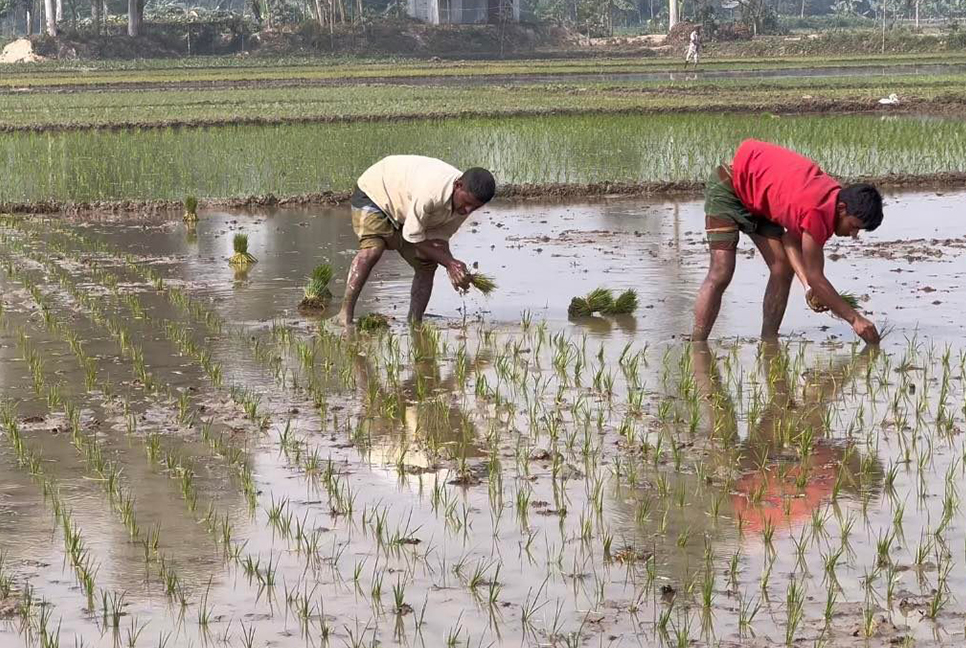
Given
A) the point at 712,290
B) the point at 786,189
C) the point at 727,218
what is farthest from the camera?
the point at 712,290

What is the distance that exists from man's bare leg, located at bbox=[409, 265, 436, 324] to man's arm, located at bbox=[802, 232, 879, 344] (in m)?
1.93

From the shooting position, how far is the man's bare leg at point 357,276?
6945 mm

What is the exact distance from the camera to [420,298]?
279 inches

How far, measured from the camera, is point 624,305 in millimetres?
7234

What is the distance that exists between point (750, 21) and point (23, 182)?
1721 inches

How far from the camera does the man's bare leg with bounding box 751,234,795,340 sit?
247 inches

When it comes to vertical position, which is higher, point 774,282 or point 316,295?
point 774,282

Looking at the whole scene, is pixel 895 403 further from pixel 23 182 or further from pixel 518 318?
pixel 23 182

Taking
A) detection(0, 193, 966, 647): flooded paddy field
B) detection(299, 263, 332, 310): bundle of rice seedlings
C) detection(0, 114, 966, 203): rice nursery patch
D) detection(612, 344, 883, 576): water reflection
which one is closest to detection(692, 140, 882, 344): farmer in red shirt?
detection(0, 193, 966, 647): flooded paddy field

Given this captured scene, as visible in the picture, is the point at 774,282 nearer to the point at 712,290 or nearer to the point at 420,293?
the point at 712,290

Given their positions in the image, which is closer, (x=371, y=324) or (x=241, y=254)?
(x=371, y=324)

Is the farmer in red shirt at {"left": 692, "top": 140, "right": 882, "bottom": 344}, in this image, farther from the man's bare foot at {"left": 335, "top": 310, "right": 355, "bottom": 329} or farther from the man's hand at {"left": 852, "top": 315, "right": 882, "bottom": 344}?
the man's bare foot at {"left": 335, "top": 310, "right": 355, "bottom": 329}

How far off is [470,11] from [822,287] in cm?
4720

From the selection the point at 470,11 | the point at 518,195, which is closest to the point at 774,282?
the point at 518,195
